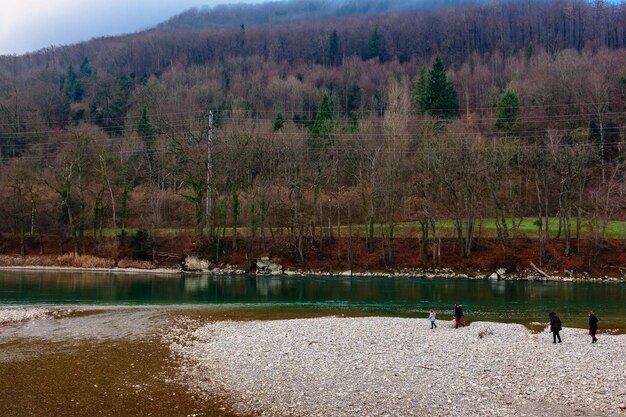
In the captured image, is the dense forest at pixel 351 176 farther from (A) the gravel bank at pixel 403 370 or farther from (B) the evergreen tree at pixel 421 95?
(A) the gravel bank at pixel 403 370

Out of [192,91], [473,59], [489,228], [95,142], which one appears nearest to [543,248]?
[489,228]

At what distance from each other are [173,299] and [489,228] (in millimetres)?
52690

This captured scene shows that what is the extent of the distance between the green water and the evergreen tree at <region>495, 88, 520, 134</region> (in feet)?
124

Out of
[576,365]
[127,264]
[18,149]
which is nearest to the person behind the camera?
[576,365]

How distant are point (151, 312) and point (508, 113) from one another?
3011 inches

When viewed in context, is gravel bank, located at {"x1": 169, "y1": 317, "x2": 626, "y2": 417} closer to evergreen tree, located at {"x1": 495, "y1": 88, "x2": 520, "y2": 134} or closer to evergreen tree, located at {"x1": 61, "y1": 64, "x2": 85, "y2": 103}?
evergreen tree, located at {"x1": 495, "y1": 88, "x2": 520, "y2": 134}

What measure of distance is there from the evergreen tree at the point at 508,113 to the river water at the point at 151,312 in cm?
3791

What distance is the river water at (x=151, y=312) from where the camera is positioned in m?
18.4

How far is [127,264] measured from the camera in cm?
7769

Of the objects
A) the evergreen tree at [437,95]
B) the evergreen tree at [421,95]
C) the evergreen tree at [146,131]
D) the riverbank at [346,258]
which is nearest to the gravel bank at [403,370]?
the riverbank at [346,258]

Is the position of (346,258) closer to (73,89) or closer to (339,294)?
(339,294)

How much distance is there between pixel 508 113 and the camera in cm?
9412

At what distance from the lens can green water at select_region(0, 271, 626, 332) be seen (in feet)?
139

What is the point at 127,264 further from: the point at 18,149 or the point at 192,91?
the point at 192,91
